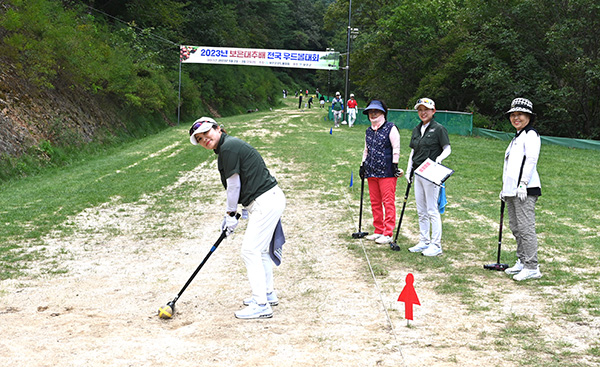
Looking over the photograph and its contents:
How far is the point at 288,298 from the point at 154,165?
39.6 ft

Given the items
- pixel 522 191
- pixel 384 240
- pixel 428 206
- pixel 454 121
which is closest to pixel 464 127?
pixel 454 121

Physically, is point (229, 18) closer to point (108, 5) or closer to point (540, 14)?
point (108, 5)

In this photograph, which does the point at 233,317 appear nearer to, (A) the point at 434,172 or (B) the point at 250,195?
(B) the point at 250,195

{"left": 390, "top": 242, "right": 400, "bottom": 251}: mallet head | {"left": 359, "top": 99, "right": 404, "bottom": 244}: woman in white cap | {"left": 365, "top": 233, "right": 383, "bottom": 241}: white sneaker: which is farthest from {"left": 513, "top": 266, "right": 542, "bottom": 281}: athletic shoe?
{"left": 365, "top": 233, "right": 383, "bottom": 241}: white sneaker

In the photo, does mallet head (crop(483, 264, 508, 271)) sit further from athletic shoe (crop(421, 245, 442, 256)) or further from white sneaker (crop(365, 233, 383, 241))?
white sneaker (crop(365, 233, 383, 241))

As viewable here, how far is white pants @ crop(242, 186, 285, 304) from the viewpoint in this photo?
213 inches

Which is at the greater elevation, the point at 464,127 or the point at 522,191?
the point at 464,127

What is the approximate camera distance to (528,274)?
6.63m

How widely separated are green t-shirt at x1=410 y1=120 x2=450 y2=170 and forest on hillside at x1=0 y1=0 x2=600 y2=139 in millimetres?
15761

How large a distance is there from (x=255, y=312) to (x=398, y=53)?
121 feet

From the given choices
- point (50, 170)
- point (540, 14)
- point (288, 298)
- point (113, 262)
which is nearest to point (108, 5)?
point (50, 170)

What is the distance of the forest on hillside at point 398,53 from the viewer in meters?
21.3

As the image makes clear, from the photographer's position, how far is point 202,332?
17.1 feet

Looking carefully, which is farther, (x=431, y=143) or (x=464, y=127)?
(x=464, y=127)
